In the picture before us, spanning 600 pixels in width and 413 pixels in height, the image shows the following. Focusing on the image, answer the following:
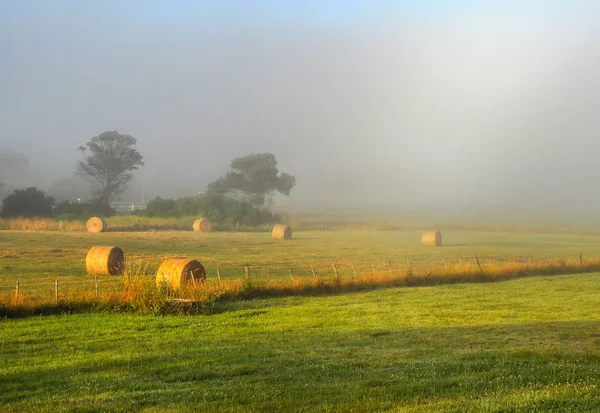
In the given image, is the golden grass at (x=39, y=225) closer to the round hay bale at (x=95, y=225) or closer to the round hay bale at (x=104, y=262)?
the round hay bale at (x=95, y=225)

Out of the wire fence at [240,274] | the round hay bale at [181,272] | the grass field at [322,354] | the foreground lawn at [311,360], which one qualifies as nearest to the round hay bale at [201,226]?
the wire fence at [240,274]

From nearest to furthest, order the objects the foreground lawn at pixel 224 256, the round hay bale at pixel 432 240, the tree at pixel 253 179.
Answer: the foreground lawn at pixel 224 256 < the round hay bale at pixel 432 240 < the tree at pixel 253 179

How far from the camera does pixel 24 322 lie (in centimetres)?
1814

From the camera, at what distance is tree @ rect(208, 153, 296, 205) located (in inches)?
4685

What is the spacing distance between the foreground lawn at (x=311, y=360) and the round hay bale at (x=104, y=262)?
11.2 meters

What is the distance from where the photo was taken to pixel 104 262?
31.6 meters

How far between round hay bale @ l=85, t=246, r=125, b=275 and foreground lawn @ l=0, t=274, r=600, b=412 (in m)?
11.2

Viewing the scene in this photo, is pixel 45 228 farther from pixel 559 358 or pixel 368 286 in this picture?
pixel 559 358

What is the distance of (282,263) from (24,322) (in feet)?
71.1

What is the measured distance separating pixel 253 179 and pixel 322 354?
107 meters

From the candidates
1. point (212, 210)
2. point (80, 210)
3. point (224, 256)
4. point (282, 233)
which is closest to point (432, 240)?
point (282, 233)

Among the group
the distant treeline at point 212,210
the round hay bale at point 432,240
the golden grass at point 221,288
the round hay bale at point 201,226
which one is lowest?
the golden grass at point 221,288

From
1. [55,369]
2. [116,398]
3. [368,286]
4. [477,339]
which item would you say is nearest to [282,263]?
[368,286]

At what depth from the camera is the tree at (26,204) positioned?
274 feet
